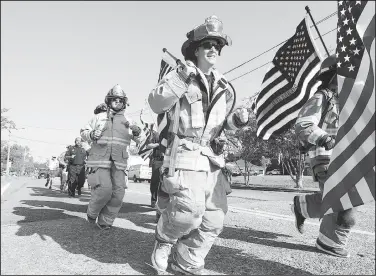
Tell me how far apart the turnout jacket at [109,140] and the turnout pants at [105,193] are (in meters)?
0.12

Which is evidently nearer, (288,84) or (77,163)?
(288,84)

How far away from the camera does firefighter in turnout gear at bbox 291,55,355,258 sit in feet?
10.9

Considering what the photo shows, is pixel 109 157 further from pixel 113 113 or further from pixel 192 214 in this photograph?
pixel 192 214

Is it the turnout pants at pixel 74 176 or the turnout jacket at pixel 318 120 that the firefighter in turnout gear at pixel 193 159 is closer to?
the turnout jacket at pixel 318 120

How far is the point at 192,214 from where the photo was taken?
276 centimetres

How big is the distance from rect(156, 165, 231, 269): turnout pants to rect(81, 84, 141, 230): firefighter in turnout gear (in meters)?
2.16

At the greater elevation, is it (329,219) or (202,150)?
(202,150)

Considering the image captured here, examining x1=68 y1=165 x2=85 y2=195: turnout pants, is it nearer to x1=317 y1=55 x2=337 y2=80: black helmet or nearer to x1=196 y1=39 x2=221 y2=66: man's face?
x1=196 y1=39 x2=221 y2=66: man's face

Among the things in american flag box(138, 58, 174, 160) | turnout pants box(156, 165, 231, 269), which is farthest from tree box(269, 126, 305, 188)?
turnout pants box(156, 165, 231, 269)

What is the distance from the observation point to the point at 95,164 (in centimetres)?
506

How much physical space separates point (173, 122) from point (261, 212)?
4.39 metres

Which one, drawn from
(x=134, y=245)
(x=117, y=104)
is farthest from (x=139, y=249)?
(x=117, y=104)

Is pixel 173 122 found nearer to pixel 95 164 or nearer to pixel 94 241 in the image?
pixel 94 241

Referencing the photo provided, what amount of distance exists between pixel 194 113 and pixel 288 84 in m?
2.61
